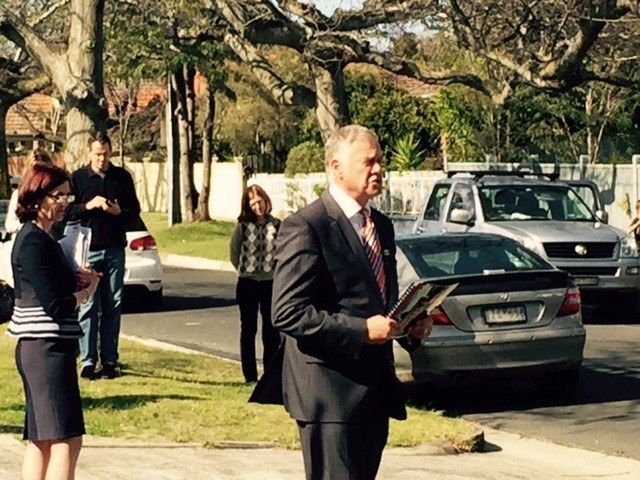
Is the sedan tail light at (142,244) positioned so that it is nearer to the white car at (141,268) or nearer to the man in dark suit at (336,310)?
the white car at (141,268)

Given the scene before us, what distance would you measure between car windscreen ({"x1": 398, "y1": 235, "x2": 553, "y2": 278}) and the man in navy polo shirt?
246 centimetres

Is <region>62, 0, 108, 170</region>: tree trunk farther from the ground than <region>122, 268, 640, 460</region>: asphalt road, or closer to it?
farther from the ground

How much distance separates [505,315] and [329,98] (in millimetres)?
9651

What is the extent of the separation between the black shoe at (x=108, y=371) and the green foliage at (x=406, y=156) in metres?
28.2

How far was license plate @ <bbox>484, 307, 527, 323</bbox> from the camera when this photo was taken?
40.0 feet

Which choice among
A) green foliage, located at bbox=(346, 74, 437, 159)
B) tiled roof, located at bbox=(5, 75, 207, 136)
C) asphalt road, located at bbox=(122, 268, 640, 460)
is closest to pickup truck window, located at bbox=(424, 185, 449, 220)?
asphalt road, located at bbox=(122, 268, 640, 460)

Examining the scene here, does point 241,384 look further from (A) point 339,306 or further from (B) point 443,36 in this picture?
(B) point 443,36

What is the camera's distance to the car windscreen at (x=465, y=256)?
1281 cm

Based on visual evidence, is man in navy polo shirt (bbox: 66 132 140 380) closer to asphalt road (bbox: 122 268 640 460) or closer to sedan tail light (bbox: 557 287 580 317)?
asphalt road (bbox: 122 268 640 460)

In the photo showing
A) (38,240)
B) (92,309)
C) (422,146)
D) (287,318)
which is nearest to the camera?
(287,318)

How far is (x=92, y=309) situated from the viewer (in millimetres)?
12258

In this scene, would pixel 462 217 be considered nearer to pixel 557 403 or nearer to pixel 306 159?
pixel 557 403

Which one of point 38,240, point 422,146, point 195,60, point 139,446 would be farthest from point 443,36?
point 422,146

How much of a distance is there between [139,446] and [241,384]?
330 cm
